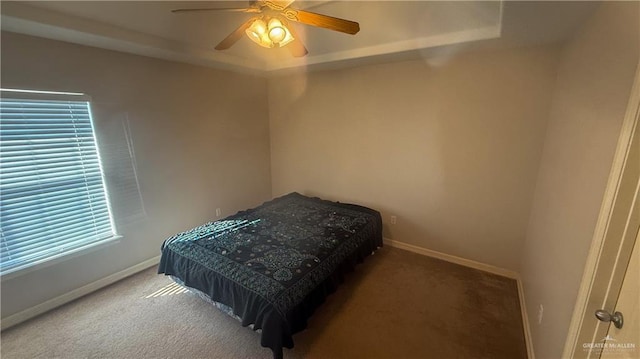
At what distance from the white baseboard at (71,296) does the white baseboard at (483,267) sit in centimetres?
292

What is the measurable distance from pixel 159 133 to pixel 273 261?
1.98 m

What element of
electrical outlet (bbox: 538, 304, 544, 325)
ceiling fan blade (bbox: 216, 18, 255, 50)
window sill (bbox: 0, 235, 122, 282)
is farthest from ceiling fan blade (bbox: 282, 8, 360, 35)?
window sill (bbox: 0, 235, 122, 282)

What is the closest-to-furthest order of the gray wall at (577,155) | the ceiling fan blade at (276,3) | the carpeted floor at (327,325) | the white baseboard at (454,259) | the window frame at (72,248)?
the gray wall at (577,155)
the ceiling fan blade at (276,3)
the carpeted floor at (327,325)
the window frame at (72,248)
the white baseboard at (454,259)

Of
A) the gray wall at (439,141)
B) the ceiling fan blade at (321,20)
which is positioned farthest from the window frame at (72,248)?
the gray wall at (439,141)

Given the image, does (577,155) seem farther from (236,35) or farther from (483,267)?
(236,35)

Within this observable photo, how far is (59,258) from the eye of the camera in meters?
2.23

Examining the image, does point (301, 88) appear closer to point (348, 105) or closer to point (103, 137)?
point (348, 105)

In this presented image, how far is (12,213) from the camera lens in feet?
6.59

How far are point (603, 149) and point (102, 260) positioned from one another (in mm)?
3785

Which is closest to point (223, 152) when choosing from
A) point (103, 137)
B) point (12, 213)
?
point (103, 137)

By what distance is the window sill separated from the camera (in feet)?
6.57

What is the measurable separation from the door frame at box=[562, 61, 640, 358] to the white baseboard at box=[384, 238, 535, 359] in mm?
865

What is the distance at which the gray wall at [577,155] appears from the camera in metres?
1.05

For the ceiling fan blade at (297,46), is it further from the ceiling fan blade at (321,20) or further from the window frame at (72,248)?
the window frame at (72,248)
